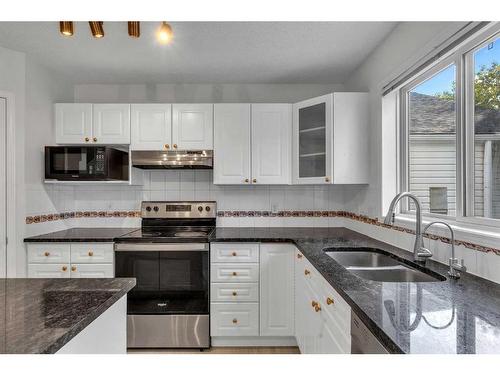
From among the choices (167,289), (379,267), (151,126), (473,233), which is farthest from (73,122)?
(473,233)

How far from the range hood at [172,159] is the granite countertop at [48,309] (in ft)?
5.67

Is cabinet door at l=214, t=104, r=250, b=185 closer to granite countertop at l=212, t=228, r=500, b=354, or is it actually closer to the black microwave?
the black microwave

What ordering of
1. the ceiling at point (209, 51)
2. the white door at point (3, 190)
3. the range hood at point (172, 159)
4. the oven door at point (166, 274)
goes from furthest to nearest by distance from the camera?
the range hood at point (172, 159) → the oven door at point (166, 274) → the white door at point (3, 190) → the ceiling at point (209, 51)

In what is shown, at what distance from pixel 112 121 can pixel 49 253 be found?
1.26m

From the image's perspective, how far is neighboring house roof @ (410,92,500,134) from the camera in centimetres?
145

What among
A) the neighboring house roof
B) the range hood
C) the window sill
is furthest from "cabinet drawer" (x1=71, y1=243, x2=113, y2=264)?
the neighboring house roof

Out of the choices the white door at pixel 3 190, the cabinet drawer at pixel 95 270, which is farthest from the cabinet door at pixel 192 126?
the white door at pixel 3 190

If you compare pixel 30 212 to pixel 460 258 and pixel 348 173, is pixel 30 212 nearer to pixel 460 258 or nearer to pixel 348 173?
pixel 348 173

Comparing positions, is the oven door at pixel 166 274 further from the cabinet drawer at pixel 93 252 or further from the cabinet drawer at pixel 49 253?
the cabinet drawer at pixel 49 253

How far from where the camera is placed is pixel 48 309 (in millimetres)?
874

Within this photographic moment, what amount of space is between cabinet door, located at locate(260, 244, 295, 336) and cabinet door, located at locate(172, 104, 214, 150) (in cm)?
113

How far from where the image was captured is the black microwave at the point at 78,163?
2.61m

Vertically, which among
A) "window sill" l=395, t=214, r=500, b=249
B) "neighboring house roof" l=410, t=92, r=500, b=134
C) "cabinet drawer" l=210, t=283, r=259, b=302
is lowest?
"cabinet drawer" l=210, t=283, r=259, b=302
